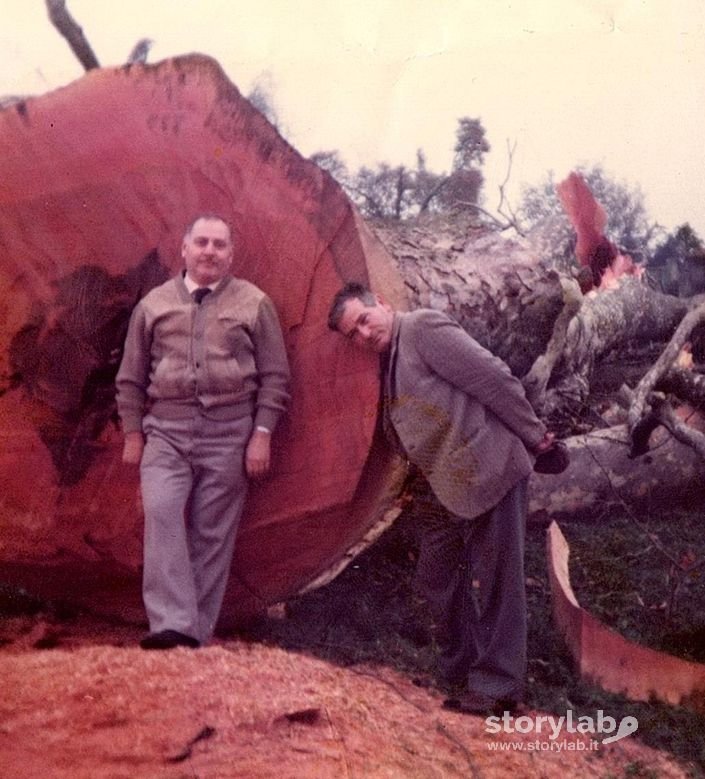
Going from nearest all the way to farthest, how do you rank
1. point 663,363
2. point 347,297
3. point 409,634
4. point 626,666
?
point 347,297 < point 626,666 < point 409,634 < point 663,363

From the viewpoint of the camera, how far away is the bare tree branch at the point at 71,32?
179 centimetres

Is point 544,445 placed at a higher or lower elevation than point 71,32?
lower

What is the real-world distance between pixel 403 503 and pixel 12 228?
91 centimetres

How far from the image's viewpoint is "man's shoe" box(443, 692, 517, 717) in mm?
1755

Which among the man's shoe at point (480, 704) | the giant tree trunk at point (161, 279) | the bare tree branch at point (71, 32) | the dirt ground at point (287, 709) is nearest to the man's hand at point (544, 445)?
the giant tree trunk at point (161, 279)

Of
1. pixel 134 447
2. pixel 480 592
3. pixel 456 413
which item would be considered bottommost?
pixel 480 592

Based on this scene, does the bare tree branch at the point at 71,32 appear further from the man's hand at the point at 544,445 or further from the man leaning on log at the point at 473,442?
the man's hand at the point at 544,445

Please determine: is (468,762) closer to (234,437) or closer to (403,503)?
(403,503)

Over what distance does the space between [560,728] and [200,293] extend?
1.02 metres

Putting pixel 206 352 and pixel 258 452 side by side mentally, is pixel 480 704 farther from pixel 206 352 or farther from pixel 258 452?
pixel 206 352

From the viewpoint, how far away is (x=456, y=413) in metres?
1.79

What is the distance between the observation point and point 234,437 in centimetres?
181

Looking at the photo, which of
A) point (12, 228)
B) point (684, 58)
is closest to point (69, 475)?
point (12, 228)

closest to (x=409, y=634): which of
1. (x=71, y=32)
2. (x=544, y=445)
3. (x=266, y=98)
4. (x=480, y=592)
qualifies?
(x=480, y=592)
